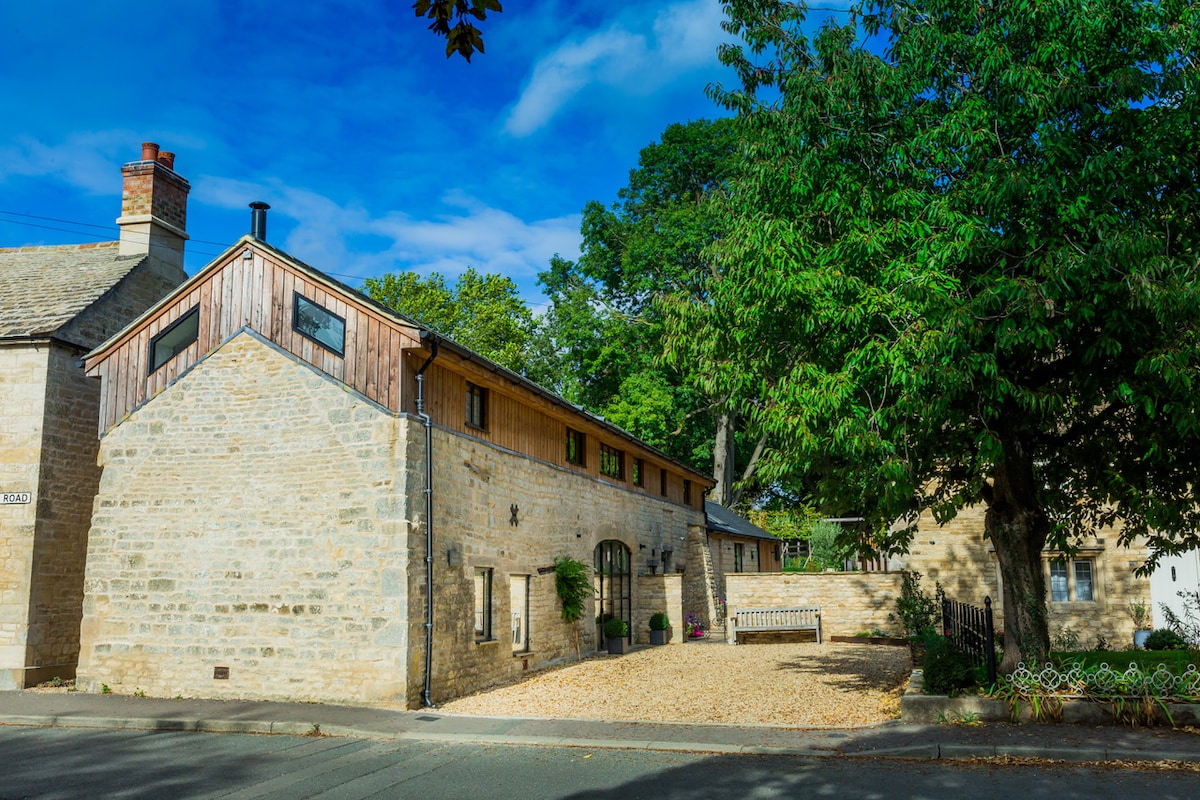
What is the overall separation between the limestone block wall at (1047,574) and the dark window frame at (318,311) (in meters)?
13.7

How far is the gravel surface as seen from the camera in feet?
38.6

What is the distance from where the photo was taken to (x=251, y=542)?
1315cm

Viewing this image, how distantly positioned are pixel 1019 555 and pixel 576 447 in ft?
32.9

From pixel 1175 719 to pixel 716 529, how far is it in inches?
772

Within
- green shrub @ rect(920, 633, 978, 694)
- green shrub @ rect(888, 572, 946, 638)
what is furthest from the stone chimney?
green shrub @ rect(920, 633, 978, 694)

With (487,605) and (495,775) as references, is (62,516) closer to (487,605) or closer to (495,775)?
(487,605)

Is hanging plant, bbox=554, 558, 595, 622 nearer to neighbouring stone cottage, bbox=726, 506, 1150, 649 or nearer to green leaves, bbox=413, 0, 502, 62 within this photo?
neighbouring stone cottage, bbox=726, 506, 1150, 649

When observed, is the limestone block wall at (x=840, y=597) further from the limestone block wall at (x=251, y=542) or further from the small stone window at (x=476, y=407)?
the limestone block wall at (x=251, y=542)

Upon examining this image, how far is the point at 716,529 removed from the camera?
95.3 feet

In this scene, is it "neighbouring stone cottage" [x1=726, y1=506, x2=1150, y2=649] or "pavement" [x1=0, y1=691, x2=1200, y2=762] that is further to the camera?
"neighbouring stone cottage" [x1=726, y1=506, x2=1150, y2=649]

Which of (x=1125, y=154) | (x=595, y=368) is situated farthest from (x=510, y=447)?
(x=595, y=368)

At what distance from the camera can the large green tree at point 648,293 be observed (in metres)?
35.4

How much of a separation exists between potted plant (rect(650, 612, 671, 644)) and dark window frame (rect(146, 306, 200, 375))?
12.6 m

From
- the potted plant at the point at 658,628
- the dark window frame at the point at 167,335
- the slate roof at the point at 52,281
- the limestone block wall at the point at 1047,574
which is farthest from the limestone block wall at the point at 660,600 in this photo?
the slate roof at the point at 52,281
